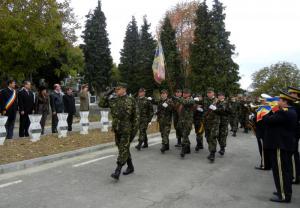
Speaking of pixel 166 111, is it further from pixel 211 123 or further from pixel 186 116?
pixel 211 123

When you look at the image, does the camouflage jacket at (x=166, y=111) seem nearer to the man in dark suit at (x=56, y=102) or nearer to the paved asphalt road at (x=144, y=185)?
the paved asphalt road at (x=144, y=185)

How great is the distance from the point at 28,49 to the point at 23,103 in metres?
9.09

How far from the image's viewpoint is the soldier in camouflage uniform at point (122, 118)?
23.3 ft

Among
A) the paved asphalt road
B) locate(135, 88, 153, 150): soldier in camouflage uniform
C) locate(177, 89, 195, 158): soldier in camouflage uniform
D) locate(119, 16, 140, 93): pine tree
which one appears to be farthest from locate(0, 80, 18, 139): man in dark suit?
locate(119, 16, 140, 93): pine tree

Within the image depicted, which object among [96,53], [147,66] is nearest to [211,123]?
[147,66]

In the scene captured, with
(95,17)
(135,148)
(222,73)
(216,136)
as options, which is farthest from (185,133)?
(95,17)

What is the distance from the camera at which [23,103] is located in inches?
474

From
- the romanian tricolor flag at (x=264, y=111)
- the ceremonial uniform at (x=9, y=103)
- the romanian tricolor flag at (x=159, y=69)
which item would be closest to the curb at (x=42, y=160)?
the ceremonial uniform at (x=9, y=103)

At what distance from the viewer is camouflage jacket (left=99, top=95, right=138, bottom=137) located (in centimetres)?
714

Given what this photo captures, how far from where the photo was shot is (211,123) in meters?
9.63

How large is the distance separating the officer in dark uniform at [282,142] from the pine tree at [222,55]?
3624 centimetres

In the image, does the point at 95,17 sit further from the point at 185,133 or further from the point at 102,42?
the point at 185,133

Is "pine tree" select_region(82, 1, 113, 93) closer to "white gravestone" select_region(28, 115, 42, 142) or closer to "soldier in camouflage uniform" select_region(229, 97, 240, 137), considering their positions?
"soldier in camouflage uniform" select_region(229, 97, 240, 137)

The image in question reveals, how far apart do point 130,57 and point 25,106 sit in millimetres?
48386
